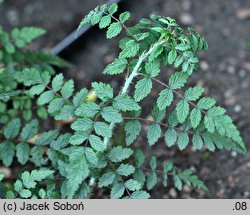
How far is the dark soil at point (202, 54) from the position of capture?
9.74 ft

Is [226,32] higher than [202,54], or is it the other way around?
[226,32]

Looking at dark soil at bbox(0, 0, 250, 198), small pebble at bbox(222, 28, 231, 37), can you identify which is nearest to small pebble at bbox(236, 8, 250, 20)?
dark soil at bbox(0, 0, 250, 198)

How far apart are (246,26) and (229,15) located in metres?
0.18

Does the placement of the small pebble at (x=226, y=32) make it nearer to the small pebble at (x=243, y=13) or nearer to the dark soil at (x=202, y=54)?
the dark soil at (x=202, y=54)

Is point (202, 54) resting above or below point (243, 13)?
below

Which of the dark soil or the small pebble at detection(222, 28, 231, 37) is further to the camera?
the small pebble at detection(222, 28, 231, 37)

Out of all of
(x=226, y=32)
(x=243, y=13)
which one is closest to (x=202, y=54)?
(x=226, y=32)

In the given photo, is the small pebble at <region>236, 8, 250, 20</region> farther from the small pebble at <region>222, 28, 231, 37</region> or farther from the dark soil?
the small pebble at <region>222, 28, 231, 37</region>

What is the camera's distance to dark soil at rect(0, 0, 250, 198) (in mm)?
2969

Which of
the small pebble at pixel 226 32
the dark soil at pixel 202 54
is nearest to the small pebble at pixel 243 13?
the dark soil at pixel 202 54

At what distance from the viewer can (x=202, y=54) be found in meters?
3.67

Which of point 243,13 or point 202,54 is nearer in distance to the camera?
point 202,54

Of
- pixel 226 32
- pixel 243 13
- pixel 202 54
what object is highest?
pixel 243 13

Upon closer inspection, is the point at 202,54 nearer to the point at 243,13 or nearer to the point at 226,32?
the point at 226,32
